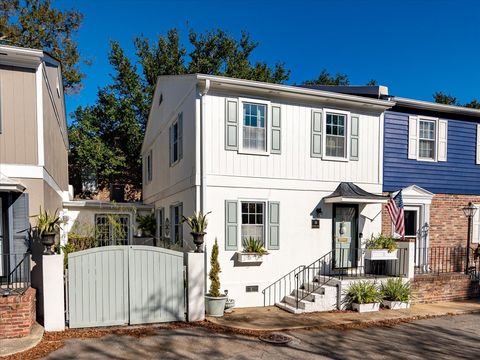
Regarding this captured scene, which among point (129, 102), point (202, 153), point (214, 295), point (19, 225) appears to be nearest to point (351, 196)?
point (202, 153)

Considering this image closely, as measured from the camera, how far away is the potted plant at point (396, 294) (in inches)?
366

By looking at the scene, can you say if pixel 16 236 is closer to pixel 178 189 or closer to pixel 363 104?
pixel 178 189

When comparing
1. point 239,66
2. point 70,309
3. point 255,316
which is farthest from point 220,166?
point 239,66

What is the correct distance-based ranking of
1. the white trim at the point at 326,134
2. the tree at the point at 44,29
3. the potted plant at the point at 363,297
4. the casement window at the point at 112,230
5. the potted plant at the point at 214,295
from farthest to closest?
the tree at the point at 44,29 < the casement window at the point at 112,230 < the white trim at the point at 326,134 < the potted plant at the point at 363,297 < the potted plant at the point at 214,295

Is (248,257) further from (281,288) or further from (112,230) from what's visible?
(112,230)

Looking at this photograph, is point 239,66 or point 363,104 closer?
point 363,104

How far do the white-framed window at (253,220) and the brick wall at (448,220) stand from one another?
6.08 m

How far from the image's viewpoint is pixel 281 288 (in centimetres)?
957

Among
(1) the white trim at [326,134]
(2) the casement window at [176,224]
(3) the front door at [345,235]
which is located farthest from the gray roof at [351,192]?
(2) the casement window at [176,224]

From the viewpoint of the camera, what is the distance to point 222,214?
29.9ft

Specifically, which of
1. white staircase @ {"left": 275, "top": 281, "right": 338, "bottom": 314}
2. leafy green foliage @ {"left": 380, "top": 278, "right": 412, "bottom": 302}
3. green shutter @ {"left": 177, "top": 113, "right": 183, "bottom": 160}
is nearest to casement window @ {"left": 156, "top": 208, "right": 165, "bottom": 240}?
green shutter @ {"left": 177, "top": 113, "right": 183, "bottom": 160}

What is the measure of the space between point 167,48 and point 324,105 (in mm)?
21088

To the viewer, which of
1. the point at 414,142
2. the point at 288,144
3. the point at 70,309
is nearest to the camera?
the point at 70,309

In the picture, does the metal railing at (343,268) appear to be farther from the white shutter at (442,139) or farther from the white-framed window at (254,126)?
the white shutter at (442,139)
